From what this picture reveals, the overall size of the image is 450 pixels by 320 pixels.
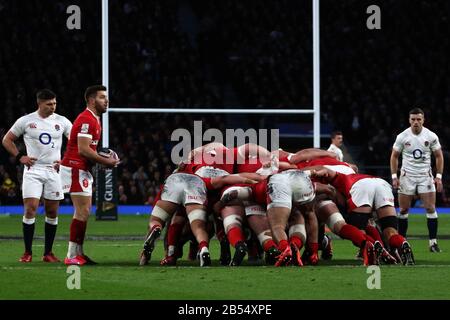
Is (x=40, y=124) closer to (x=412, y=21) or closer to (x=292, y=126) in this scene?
(x=292, y=126)

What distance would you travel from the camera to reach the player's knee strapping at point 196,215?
1191 cm

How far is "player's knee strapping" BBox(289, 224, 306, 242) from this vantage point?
11.8 meters

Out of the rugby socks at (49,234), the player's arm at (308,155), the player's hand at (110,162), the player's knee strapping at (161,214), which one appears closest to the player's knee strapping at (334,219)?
the player's arm at (308,155)

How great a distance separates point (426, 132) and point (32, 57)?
16158mm

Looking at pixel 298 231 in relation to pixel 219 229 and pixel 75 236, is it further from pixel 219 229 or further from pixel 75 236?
pixel 75 236

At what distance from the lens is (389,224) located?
12.2 metres

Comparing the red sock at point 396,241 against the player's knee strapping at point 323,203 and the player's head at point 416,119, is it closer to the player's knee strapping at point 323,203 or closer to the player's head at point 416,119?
the player's knee strapping at point 323,203

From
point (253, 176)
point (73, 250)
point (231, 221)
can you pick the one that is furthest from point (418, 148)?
point (73, 250)

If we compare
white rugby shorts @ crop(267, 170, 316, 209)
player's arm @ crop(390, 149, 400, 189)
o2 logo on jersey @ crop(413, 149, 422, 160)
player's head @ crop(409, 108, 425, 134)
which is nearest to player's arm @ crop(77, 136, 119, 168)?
white rugby shorts @ crop(267, 170, 316, 209)

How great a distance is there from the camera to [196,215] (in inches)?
469

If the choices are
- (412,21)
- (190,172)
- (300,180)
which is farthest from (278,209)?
(412,21)

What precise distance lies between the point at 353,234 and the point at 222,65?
71.4 ft

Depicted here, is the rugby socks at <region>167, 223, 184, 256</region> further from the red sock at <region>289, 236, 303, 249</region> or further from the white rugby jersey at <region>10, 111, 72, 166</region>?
the white rugby jersey at <region>10, 111, 72, 166</region>

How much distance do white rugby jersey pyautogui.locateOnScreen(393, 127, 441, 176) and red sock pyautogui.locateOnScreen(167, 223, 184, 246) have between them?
16.0ft
